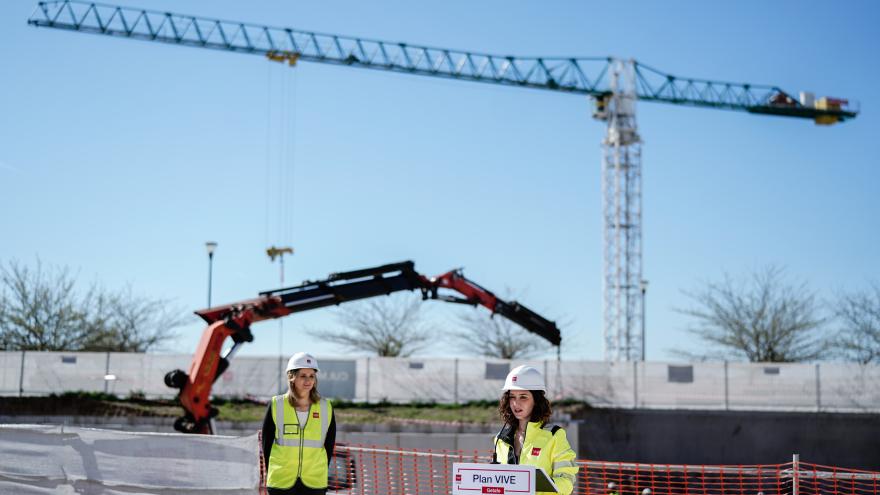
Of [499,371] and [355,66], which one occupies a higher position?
[355,66]

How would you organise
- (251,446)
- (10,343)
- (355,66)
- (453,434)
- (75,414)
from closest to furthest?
(251,446) < (453,434) < (75,414) < (10,343) < (355,66)

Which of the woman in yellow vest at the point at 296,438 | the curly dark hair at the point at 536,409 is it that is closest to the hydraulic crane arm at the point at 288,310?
the woman in yellow vest at the point at 296,438

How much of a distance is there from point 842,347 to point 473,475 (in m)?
38.5

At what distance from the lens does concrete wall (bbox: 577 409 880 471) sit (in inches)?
1249

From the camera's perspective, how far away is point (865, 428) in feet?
105

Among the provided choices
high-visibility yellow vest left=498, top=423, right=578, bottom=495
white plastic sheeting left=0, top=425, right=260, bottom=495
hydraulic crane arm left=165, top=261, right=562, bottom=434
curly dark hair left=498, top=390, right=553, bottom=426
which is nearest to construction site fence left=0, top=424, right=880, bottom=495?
white plastic sheeting left=0, top=425, right=260, bottom=495

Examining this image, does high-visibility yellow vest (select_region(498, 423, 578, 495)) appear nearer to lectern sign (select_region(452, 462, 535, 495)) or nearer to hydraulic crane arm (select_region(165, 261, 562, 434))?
lectern sign (select_region(452, 462, 535, 495))

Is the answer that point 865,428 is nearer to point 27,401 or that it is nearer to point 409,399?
point 409,399

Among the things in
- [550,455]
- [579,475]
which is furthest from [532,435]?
[579,475]

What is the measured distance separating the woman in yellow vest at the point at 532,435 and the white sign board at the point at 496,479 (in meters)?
0.17

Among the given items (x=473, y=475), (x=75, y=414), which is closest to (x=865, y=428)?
(x=75, y=414)

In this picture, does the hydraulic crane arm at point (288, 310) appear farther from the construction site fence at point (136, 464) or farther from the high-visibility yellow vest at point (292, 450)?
the high-visibility yellow vest at point (292, 450)

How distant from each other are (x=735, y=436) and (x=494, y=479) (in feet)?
92.6

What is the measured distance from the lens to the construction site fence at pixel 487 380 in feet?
106
